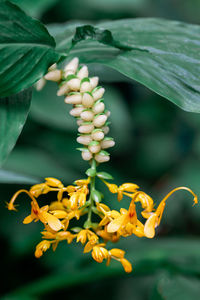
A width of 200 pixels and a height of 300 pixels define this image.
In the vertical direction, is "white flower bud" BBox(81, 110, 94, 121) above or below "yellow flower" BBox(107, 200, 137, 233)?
above

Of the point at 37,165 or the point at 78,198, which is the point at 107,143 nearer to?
the point at 78,198

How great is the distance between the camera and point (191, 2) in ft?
7.28

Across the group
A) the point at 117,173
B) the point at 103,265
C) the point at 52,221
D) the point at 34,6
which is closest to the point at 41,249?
the point at 52,221

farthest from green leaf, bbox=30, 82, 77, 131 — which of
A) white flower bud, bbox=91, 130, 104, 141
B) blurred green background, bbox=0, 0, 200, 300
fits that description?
white flower bud, bbox=91, 130, 104, 141

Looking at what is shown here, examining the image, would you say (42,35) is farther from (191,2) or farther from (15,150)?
(191,2)

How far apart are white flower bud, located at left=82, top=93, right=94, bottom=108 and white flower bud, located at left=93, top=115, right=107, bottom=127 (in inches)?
1.0

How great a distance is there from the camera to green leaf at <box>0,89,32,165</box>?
565 mm

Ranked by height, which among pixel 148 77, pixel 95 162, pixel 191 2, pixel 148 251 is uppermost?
pixel 191 2

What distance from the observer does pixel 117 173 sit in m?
1.56

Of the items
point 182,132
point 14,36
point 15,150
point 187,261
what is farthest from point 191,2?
point 14,36

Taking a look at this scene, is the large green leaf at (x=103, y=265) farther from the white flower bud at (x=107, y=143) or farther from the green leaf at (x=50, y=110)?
the white flower bud at (x=107, y=143)

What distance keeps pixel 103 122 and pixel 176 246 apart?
3.17ft

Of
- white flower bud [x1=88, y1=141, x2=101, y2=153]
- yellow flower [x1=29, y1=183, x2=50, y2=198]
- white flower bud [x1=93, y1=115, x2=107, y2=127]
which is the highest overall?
white flower bud [x1=93, y1=115, x2=107, y2=127]

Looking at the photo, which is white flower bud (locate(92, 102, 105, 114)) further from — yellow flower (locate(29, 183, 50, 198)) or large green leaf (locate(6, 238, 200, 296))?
large green leaf (locate(6, 238, 200, 296))
